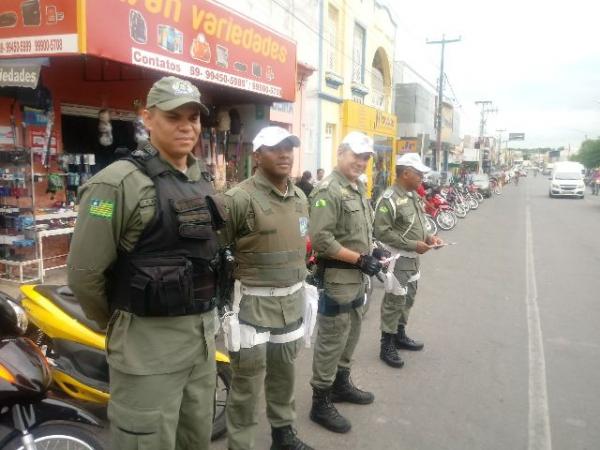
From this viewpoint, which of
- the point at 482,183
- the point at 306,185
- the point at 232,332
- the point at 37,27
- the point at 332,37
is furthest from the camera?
the point at 482,183

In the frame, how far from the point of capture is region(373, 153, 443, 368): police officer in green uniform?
14.7ft

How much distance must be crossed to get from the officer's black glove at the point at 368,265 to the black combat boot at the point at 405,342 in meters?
1.71

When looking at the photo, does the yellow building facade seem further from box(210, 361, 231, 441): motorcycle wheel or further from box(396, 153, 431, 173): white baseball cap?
box(210, 361, 231, 441): motorcycle wheel

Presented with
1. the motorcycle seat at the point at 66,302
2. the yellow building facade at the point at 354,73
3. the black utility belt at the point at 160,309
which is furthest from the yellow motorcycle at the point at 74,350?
the yellow building facade at the point at 354,73

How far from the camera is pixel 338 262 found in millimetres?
3488

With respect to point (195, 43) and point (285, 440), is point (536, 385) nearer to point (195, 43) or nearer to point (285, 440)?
point (285, 440)

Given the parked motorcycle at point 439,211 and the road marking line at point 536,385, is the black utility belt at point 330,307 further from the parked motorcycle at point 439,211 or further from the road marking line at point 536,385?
the parked motorcycle at point 439,211

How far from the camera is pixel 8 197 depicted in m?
6.18

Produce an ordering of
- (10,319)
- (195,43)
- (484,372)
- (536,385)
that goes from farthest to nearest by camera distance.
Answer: (195,43) → (484,372) → (536,385) → (10,319)

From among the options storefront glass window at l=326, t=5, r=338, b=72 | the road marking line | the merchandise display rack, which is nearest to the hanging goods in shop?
the merchandise display rack

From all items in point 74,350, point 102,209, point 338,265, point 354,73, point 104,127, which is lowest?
point 74,350

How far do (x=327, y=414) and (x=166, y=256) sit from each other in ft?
6.65

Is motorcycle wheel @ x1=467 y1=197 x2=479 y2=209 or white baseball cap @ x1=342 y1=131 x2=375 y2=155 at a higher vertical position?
white baseball cap @ x1=342 y1=131 x2=375 y2=155

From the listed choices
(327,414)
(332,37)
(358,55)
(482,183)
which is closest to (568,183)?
(482,183)
